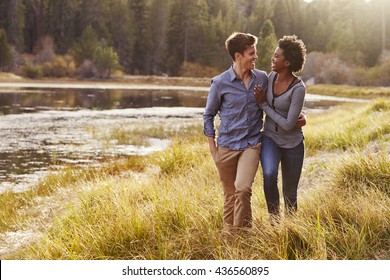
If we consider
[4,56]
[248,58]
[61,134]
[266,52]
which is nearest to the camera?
[248,58]

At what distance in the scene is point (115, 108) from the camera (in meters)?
28.4

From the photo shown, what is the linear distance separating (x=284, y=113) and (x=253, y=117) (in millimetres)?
297

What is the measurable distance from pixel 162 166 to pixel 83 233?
4.66 m

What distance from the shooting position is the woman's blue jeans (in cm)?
434

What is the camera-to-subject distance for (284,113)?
4395mm

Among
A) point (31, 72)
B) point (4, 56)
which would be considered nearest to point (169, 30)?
point (31, 72)

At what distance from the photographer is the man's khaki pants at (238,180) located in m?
4.24

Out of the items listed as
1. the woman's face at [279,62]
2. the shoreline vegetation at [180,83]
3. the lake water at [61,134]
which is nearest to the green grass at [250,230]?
the woman's face at [279,62]

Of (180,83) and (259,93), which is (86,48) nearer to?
(180,83)

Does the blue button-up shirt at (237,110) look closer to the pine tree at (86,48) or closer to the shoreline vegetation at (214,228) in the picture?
the shoreline vegetation at (214,228)

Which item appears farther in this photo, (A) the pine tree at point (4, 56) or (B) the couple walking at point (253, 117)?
(A) the pine tree at point (4, 56)

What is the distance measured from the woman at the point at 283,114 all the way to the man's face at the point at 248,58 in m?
0.19

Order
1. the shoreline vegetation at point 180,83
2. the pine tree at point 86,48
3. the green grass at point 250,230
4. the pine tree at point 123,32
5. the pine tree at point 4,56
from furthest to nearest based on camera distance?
the pine tree at point 123,32, the pine tree at point 86,48, the pine tree at point 4,56, the shoreline vegetation at point 180,83, the green grass at point 250,230

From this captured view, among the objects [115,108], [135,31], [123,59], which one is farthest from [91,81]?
[115,108]
